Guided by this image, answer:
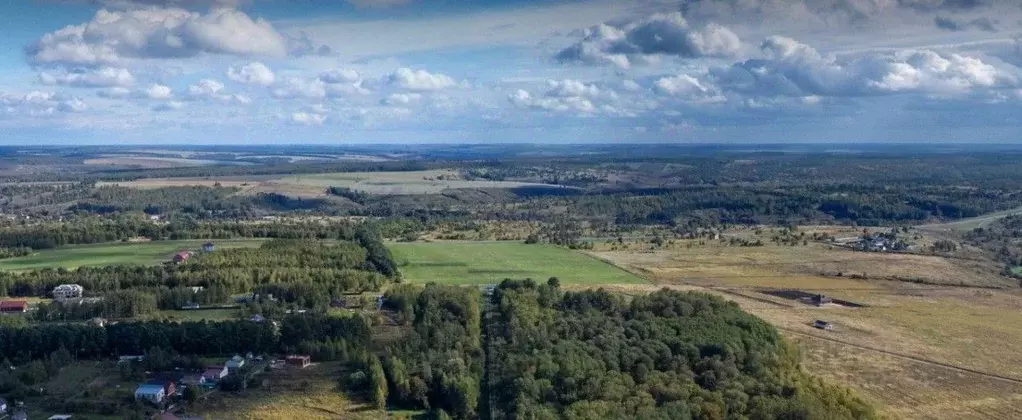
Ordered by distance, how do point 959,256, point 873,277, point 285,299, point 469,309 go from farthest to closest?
point 959,256
point 873,277
point 285,299
point 469,309

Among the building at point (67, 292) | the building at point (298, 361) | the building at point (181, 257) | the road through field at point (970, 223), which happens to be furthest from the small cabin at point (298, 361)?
the road through field at point (970, 223)

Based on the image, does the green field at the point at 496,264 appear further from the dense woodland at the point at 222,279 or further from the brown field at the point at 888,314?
the dense woodland at the point at 222,279

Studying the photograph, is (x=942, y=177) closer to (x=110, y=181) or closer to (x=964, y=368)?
(x=964, y=368)

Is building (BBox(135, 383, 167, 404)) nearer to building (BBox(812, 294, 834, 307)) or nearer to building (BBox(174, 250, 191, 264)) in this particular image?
building (BBox(174, 250, 191, 264))

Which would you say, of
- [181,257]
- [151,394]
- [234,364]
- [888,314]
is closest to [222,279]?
[181,257]

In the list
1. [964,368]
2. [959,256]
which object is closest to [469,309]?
[964,368]

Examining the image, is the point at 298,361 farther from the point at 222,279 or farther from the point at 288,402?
the point at 222,279

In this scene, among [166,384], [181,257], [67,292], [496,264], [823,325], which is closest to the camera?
[166,384]
